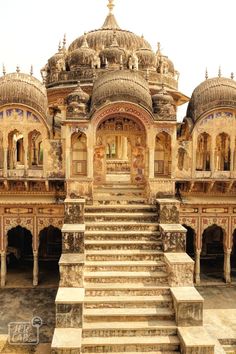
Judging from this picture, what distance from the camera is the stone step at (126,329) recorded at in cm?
795

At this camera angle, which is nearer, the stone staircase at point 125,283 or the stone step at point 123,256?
the stone staircase at point 125,283

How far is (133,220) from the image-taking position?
10680mm

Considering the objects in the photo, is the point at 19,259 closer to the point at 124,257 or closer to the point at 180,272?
the point at 124,257

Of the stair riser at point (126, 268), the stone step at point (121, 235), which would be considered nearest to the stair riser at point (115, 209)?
the stone step at point (121, 235)

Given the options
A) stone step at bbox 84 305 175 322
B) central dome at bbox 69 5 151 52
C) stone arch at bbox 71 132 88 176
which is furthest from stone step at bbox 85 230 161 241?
central dome at bbox 69 5 151 52

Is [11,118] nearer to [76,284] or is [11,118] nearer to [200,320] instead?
[76,284]

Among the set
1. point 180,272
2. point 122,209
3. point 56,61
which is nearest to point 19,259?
point 122,209

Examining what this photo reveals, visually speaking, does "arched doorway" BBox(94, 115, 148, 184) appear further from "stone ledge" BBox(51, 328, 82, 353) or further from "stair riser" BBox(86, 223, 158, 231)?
"stone ledge" BBox(51, 328, 82, 353)

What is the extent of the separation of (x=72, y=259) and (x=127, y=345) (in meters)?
2.35

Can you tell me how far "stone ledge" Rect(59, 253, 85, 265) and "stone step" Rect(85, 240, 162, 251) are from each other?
558 mm

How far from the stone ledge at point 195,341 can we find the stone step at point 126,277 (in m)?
1.38

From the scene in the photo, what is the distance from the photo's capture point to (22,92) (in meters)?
11.8

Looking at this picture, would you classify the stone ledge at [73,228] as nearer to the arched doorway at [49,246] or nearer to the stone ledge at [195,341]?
the stone ledge at [195,341]

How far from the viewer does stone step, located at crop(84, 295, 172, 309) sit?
850cm
